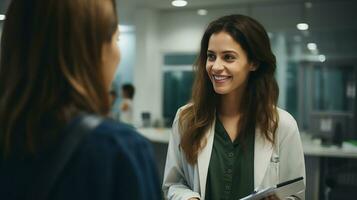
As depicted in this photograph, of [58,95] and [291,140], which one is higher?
[58,95]

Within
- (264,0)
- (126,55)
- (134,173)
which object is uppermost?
(264,0)

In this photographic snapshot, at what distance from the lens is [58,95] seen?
66cm

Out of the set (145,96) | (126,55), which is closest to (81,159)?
(145,96)

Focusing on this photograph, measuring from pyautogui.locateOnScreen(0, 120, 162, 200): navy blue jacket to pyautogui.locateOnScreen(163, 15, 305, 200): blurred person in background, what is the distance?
0.78 metres

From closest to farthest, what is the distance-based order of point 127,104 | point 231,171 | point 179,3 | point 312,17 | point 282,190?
point 282,190 → point 231,171 → point 312,17 → point 179,3 → point 127,104

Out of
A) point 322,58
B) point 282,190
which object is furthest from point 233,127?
point 322,58

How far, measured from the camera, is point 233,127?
1.55 meters

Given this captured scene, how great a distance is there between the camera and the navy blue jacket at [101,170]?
63 cm

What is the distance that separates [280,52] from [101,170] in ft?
22.1

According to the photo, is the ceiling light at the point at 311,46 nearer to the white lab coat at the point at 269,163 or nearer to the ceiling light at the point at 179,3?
the ceiling light at the point at 179,3

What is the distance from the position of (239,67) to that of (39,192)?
1013 mm

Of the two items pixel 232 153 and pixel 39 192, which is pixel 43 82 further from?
pixel 232 153

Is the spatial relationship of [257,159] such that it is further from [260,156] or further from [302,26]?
[302,26]

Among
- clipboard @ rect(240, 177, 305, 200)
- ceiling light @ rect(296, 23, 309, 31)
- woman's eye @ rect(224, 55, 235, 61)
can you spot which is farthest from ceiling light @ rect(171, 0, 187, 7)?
clipboard @ rect(240, 177, 305, 200)
